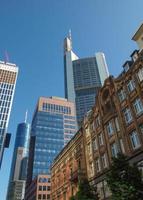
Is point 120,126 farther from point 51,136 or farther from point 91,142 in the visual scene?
point 51,136

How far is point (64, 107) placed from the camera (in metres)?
168

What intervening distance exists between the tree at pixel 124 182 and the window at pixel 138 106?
23.1ft

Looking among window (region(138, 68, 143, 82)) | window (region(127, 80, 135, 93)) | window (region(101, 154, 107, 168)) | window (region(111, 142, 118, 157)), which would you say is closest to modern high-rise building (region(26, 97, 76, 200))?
window (region(101, 154, 107, 168))

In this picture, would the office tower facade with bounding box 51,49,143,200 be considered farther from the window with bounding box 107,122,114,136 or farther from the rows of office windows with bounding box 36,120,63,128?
the rows of office windows with bounding box 36,120,63,128

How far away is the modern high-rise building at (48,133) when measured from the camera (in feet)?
428

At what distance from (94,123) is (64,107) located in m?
133

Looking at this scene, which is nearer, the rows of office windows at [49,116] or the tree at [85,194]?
the tree at [85,194]

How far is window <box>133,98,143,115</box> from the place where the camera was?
24364 millimetres

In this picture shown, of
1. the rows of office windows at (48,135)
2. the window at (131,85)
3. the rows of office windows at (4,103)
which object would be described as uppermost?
the rows of office windows at (4,103)

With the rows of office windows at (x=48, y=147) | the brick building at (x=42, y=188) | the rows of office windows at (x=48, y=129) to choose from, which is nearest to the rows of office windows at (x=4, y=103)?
the rows of office windows at (x=48, y=129)

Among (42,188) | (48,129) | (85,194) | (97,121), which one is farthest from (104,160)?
(48,129)

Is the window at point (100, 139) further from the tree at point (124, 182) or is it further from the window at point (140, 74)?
the window at point (140, 74)

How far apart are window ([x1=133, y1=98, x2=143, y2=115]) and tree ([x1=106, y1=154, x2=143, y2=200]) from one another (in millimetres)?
7045

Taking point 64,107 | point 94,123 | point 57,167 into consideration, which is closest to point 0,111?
point 64,107
